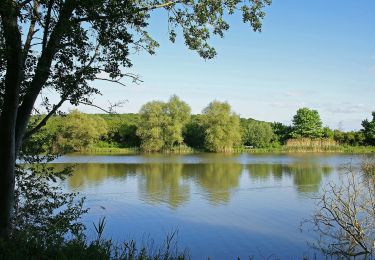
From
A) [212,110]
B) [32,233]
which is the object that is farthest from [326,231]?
[212,110]

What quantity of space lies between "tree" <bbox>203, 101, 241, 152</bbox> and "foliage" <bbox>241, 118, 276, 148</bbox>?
6186 mm

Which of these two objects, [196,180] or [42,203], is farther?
[196,180]


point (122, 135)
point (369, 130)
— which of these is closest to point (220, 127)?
point (122, 135)

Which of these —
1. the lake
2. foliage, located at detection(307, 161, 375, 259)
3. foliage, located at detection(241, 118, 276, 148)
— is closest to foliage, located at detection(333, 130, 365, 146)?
foliage, located at detection(241, 118, 276, 148)

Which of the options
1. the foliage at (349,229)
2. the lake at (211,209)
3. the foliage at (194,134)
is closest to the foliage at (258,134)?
the foliage at (194,134)

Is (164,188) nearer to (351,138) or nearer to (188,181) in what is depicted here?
(188,181)

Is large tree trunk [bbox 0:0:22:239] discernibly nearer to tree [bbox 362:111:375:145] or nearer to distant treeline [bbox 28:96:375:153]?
distant treeline [bbox 28:96:375:153]

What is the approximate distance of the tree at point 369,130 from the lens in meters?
56.3

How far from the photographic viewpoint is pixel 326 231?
1123 cm

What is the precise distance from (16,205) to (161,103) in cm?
4897

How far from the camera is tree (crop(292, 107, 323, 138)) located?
61.1 m

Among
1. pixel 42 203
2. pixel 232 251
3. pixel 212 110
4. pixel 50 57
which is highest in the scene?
pixel 212 110

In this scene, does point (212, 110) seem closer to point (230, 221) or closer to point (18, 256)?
point (230, 221)

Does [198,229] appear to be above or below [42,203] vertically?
below
